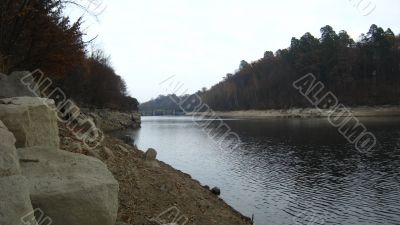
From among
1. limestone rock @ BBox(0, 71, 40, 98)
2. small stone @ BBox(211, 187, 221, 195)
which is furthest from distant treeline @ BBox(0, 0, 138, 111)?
small stone @ BBox(211, 187, 221, 195)

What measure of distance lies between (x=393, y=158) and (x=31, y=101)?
31.4 meters

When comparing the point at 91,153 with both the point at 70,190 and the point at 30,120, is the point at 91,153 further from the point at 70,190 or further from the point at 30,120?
the point at 70,190

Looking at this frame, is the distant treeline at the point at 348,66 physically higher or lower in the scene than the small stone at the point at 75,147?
higher

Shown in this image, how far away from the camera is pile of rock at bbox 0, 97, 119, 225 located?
607 centimetres

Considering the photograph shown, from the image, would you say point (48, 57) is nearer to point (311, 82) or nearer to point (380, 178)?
point (380, 178)

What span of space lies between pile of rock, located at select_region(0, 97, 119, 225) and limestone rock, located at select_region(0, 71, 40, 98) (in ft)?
7.76

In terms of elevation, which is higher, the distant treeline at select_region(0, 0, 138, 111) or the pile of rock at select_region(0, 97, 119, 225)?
the distant treeline at select_region(0, 0, 138, 111)

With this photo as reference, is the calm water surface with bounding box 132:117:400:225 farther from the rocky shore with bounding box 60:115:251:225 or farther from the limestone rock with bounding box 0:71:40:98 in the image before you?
the limestone rock with bounding box 0:71:40:98

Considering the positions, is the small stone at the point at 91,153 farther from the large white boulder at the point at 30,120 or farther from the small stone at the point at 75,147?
the large white boulder at the point at 30,120

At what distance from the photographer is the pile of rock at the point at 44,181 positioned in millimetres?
6074

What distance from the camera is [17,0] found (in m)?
14.8

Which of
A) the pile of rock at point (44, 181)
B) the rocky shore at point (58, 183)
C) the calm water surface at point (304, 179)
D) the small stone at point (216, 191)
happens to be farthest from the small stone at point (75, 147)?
the small stone at point (216, 191)

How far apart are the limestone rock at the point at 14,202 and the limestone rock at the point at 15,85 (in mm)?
6145

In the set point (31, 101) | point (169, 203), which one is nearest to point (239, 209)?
point (169, 203)
